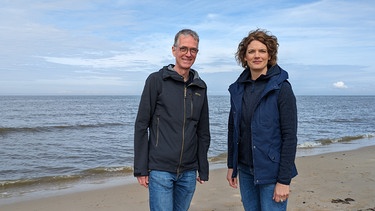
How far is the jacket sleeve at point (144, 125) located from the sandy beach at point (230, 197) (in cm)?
292

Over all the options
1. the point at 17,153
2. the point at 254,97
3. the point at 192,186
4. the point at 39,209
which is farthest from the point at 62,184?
the point at 254,97

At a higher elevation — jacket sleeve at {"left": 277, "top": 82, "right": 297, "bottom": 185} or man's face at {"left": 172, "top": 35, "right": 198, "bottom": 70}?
man's face at {"left": 172, "top": 35, "right": 198, "bottom": 70}

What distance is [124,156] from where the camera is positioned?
11.2 m

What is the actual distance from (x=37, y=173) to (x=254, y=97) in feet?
24.6

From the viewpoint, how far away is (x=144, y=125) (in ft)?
9.34

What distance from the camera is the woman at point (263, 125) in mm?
2611

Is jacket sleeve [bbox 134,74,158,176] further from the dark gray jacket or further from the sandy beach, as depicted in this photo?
the sandy beach

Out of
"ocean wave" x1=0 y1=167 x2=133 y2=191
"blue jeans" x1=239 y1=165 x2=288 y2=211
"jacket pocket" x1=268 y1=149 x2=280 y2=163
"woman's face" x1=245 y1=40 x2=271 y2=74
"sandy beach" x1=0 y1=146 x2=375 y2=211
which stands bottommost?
"ocean wave" x1=0 y1=167 x2=133 y2=191

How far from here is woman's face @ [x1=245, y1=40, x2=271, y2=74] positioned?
2.73 metres

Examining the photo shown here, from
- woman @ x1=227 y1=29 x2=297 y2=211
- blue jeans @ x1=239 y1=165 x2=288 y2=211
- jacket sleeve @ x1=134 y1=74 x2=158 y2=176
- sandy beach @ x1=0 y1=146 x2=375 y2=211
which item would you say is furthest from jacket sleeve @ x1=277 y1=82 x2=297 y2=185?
sandy beach @ x1=0 y1=146 x2=375 y2=211

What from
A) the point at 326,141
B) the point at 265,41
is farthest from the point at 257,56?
the point at 326,141

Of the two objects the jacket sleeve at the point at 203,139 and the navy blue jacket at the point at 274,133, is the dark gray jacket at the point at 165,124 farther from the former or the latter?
the navy blue jacket at the point at 274,133

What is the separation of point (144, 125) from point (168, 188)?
1.80 feet

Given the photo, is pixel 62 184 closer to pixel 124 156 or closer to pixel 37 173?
pixel 37 173
